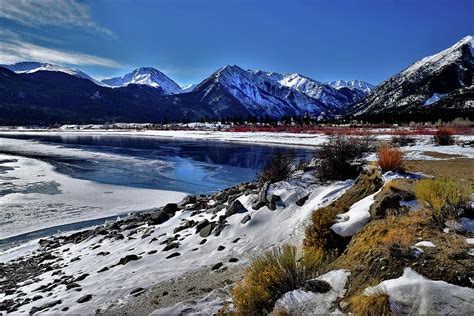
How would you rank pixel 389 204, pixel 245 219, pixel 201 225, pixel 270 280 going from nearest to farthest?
1. pixel 270 280
2. pixel 389 204
3. pixel 245 219
4. pixel 201 225

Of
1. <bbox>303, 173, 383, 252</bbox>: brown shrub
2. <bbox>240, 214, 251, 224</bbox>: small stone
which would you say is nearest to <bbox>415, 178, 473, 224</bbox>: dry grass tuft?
<bbox>303, 173, 383, 252</bbox>: brown shrub

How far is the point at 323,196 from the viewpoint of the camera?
32.6ft

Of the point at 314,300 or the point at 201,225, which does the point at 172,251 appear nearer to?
the point at 201,225

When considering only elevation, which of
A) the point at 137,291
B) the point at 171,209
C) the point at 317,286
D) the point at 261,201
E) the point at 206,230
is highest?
the point at 317,286

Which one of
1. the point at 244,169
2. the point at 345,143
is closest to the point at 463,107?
the point at 244,169

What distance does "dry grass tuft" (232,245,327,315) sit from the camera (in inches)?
193

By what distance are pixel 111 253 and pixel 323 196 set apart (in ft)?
21.4

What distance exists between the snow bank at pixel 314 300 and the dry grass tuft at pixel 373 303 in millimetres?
363

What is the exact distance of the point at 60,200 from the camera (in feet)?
63.4

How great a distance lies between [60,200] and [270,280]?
17408 mm

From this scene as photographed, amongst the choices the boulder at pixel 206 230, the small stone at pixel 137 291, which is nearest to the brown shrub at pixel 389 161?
the boulder at pixel 206 230

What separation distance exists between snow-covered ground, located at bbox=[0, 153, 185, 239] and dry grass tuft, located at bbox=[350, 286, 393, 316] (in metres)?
14.3

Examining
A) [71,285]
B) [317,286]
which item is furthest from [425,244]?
[71,285]

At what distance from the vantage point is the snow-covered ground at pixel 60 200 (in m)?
16.0
